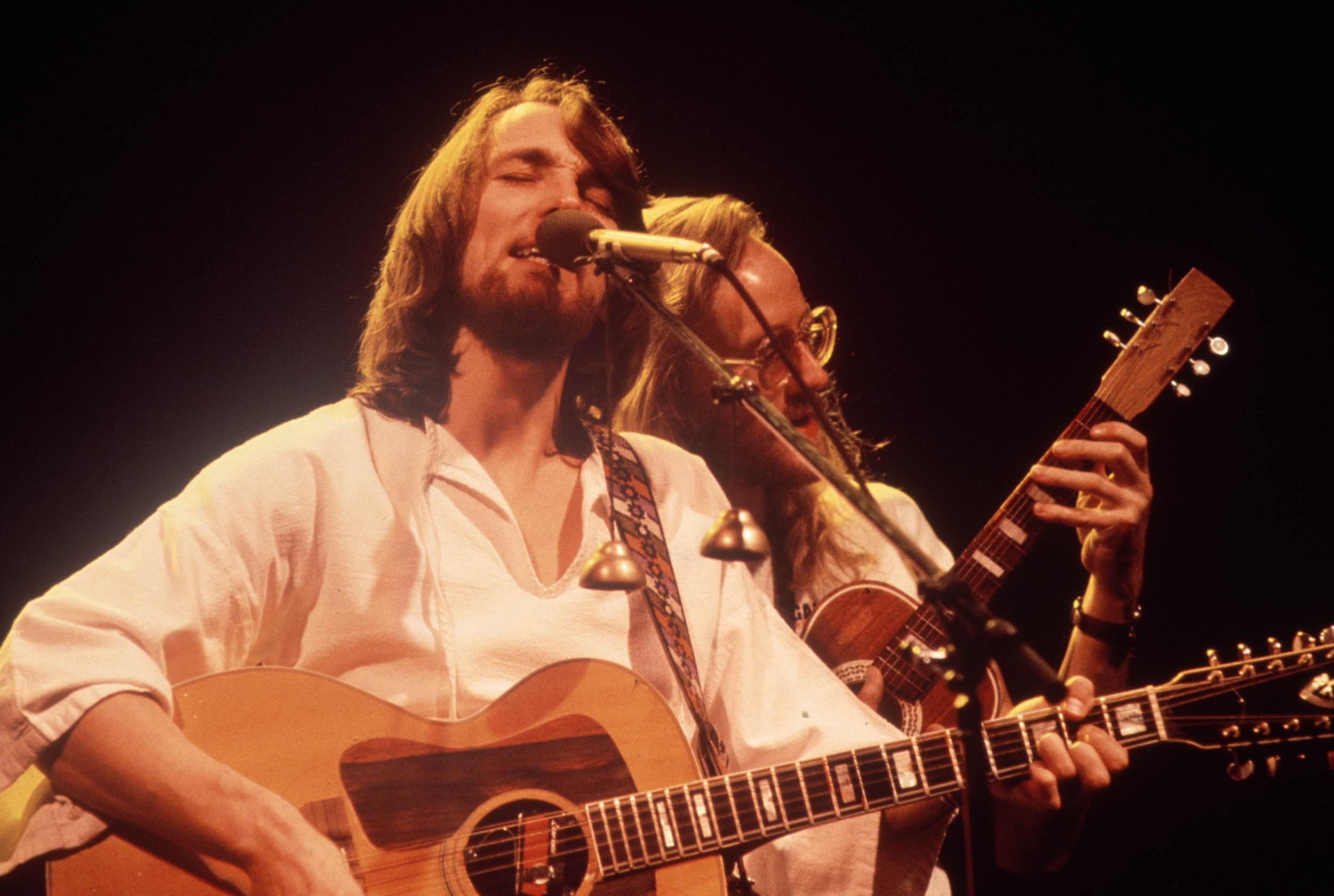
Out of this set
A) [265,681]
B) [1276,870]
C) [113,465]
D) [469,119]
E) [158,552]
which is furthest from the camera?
[1276,870]

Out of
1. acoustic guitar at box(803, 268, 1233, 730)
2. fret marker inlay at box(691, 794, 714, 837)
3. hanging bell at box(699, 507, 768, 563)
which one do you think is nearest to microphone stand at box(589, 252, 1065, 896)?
hanging bell at box(699, 507, 768, 563)

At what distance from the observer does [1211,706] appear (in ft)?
6.82

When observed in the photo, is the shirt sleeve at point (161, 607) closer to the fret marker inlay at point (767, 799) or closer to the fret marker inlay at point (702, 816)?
the fret marker inlay at point (702, 816)

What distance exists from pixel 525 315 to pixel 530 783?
3.29 ft

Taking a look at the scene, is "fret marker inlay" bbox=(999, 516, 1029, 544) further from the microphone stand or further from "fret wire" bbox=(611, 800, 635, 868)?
"fret wire" bbox=(611, 800, 635, 868)

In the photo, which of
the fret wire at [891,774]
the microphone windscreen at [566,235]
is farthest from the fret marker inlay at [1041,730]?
the microphone windscreen at [566,235]

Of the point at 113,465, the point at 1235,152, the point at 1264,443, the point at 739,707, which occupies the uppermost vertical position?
the point at 1235,152

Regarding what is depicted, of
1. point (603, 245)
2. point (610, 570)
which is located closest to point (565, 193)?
point (603, 245)

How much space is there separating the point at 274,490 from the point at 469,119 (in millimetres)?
1071

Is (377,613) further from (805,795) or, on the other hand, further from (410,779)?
(805,795)

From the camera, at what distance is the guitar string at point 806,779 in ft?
5.73

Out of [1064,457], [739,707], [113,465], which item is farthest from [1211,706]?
[113,465]

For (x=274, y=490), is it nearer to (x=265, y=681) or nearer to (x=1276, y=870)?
(x=265, y=681)

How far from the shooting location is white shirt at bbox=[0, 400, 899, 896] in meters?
1.69
